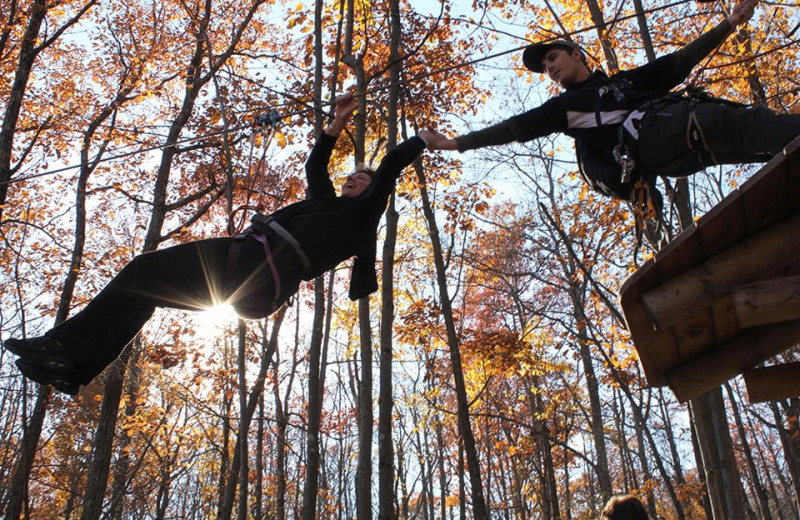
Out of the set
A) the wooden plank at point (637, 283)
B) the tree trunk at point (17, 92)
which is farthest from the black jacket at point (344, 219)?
the tree trunk at point (17, 92)

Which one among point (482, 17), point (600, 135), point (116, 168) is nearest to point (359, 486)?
→ point (600, 135)

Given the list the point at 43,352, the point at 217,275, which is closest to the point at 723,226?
the point at 217,275

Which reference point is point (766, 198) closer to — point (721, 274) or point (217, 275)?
point (721, 274)

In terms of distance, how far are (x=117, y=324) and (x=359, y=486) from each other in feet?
10.7

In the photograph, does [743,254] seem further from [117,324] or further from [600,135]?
[117,324]

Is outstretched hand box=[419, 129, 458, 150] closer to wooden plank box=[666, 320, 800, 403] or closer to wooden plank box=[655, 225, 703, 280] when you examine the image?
wooden plank box=[655, 225, 703, 280]

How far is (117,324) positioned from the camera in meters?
3.07

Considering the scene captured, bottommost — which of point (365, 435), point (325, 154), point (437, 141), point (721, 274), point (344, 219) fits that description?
point (721, 274)

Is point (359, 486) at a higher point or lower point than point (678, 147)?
lower

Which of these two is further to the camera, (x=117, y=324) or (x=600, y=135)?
(x=117, y=324)

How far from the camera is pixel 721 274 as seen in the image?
7.62 ft

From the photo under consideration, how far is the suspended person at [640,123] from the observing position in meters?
2.34

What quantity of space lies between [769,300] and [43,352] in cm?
329

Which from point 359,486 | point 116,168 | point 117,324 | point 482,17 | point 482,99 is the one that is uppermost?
point 116,168
